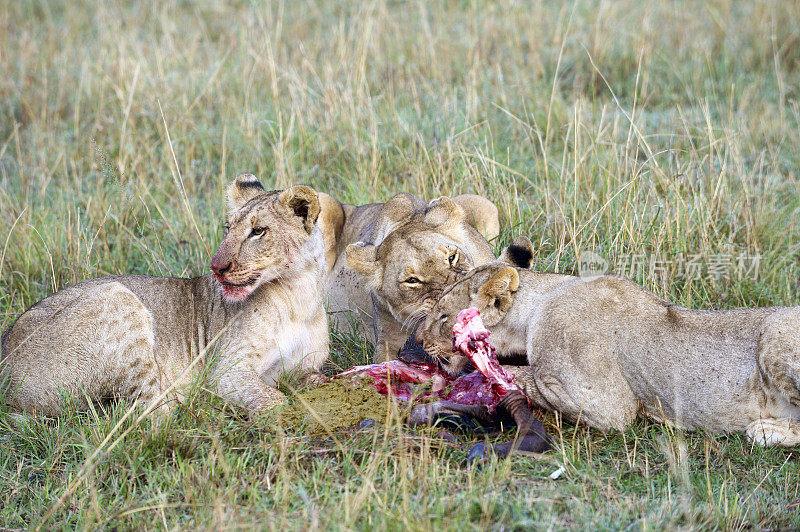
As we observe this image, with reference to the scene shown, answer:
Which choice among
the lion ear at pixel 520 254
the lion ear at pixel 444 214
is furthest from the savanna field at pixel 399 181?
the lion ear at pixel 520 254

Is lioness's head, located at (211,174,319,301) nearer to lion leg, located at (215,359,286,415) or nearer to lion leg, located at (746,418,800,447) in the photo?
lion leg, located at (215,359,286,415)

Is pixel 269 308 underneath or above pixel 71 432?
above

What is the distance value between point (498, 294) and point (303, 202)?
116 cm

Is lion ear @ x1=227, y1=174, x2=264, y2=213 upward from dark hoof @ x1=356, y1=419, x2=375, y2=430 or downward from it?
upward

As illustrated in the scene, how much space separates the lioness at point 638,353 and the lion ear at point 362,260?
2.66 ft

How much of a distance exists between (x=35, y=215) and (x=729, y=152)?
226 inches

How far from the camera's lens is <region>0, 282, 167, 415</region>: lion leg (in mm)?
4336

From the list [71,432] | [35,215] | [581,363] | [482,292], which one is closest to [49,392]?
[71,432]

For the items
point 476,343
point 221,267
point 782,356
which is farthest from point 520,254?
point 221,267

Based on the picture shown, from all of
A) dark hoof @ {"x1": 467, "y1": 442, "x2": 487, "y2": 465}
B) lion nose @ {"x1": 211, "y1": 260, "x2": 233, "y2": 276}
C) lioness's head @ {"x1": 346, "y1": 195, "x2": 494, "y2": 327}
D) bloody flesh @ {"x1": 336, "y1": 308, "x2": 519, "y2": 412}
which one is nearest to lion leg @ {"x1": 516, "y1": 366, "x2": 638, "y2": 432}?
bloody flesh @ {"x1": 336, "y1": 308, "x2": 519, "y2": 412}

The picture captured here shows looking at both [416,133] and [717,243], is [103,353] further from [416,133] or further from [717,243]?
[717,243]

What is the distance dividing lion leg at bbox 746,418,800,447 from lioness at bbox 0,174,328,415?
2.32 metres

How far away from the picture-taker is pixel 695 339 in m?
4.09

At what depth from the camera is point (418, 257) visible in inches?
198
